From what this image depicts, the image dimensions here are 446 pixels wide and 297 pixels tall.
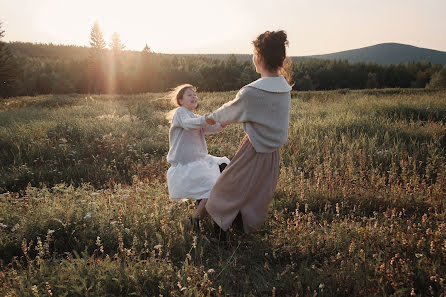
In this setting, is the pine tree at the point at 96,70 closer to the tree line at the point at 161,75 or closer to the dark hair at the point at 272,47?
the tree line at the point at 161,75

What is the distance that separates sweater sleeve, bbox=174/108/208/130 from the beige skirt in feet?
1.65

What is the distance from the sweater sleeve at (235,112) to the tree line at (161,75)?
149 ft

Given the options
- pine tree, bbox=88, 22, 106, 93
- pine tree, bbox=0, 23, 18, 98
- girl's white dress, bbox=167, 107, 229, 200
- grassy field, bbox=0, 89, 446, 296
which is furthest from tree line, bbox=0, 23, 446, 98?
girl's white dress, bbox=167, 107, 229, 200

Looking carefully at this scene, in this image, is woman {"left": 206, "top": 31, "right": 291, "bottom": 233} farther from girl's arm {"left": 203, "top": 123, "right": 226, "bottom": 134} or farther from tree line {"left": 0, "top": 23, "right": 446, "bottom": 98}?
tree line {"left": 0, "top": 23, "right": 446, "bottom": 98}

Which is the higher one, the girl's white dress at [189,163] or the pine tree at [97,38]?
the pine tree at [97,38]

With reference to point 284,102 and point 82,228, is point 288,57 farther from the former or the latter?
point 82,228

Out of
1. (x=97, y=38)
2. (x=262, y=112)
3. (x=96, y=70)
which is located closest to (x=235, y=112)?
(x=262, y=112)

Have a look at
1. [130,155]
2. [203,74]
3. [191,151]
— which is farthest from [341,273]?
[203,74]

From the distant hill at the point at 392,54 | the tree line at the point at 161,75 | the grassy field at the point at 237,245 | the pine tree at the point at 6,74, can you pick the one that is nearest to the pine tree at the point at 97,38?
the tree line at the point at 161,75

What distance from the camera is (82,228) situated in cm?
368

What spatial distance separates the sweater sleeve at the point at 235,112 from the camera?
3127mm

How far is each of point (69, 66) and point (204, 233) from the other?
199 feet

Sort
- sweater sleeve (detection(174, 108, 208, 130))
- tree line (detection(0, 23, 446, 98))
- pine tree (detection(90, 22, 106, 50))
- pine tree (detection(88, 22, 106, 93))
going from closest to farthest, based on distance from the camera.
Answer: sweater sleeve (detection(174, 108, 208, 130))
tree line (detection(0, 23, 446, 98))
pine tree (detection(88, 22, 106, 93))
pine tree (detection(90, 22, 106, 50))

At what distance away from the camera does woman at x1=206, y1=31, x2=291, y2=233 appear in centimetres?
312
